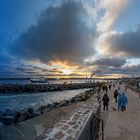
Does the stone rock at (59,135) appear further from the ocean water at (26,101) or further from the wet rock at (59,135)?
the ocean water at (26,101)

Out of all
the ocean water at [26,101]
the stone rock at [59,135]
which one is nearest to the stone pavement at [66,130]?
the stone rock at [59,135]

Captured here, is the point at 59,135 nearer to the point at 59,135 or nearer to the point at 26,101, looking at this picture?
the point at 59,135

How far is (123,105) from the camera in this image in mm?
16688

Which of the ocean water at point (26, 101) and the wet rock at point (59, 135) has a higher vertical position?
the wet rock at point (59, 135)

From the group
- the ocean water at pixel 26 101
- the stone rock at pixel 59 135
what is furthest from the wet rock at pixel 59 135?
the ocean water at pixel 26 101

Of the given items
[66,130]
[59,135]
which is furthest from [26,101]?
[59,135]

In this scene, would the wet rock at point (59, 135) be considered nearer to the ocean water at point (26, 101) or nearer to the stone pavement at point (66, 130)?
the stone pavement at point (66, 130)

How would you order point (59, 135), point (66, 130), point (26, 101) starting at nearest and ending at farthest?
1. point (59, 135)
2. point (66, 130)
3. point (26, 101)

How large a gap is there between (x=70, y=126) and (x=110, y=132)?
16.6 feet

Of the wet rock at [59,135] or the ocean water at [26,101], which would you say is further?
the ocean water at [26,101]

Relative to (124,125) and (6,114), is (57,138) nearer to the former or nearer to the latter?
(124,125)

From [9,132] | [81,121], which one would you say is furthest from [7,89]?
[81,121]

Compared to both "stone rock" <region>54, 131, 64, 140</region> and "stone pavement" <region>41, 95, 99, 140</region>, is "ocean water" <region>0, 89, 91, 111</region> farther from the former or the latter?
"stone rock" <region>54, 131, 64, 140</region>

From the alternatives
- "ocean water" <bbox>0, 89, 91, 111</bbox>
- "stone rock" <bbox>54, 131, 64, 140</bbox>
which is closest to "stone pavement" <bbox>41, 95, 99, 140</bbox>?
"stone rock" <bbox>54, 131, 64, 140</bbox>
